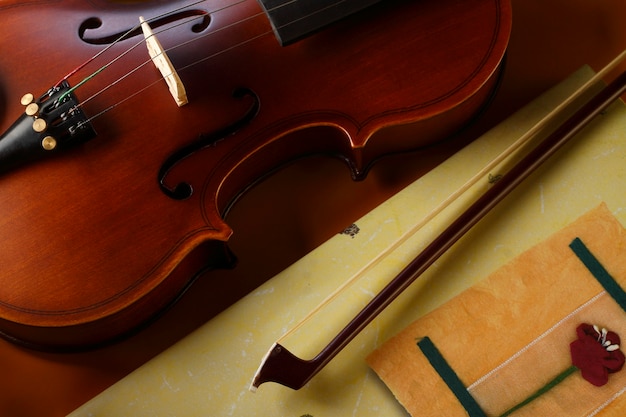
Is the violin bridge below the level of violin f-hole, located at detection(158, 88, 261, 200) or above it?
above

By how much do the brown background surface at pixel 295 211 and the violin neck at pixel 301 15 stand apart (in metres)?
Result: 0.29

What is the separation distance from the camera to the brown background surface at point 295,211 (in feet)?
4.38

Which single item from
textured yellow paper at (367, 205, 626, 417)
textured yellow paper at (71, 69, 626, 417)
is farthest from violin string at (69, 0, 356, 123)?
textured yellow paper at (367, 205, 626, 417)

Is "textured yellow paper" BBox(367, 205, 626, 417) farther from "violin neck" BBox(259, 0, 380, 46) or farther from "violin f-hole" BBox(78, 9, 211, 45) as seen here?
"violin f-hole" BBox(78, 9, 211, 45)

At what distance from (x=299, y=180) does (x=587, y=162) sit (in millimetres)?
596

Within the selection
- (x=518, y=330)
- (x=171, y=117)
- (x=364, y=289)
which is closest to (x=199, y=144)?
(x=171, y=117)

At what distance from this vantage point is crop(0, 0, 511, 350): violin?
115 centimetres

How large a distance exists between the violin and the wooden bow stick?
0.16m

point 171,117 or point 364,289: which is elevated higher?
point 171,117

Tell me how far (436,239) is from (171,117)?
522mm

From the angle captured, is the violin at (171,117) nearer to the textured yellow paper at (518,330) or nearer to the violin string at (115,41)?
the violin string at (115,41)

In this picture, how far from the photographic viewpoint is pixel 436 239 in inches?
49.7

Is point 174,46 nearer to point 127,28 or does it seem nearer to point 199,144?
point 127,28

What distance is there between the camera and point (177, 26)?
4.32ft
